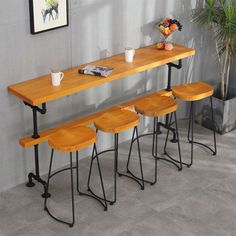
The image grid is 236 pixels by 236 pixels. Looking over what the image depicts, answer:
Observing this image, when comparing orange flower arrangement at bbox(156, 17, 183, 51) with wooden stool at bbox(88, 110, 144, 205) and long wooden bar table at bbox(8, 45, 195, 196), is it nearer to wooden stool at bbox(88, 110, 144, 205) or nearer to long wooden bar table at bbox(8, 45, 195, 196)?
long wooden bar table at bbox(8, 45, 195, 196)

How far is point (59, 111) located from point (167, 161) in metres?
1.16

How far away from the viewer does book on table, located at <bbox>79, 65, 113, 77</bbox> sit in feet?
16.8

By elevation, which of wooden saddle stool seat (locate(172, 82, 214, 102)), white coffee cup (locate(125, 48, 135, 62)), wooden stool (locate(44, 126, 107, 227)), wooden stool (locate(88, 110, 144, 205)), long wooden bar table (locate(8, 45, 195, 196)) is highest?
white coffee cup (locate(125, 48, 135, 62))

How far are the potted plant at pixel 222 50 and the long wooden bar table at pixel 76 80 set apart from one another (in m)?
0.51

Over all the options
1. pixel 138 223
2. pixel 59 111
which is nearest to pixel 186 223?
pixel 138 223

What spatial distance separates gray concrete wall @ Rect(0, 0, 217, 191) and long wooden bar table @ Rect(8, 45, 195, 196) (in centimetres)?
9

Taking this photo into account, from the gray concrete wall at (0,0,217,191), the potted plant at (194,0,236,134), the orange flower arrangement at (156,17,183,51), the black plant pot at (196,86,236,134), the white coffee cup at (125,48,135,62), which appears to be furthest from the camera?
the black plant pot at (196,86,236,134)

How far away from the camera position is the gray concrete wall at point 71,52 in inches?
193

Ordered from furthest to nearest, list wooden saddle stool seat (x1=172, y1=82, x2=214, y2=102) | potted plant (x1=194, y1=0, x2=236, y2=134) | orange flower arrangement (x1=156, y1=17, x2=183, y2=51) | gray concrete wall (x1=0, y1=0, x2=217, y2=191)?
potted plant (x1=194, y1=0, x2=236, y2=134) → orange flower arrangement (x1=156, y1=17, x2=183, y2=51) → wooden saddle stool seat (x1=172, y1=82, x2=214, y2=102) → gray concrete wall (x1=0, y1=0, x2=217, y2=191)

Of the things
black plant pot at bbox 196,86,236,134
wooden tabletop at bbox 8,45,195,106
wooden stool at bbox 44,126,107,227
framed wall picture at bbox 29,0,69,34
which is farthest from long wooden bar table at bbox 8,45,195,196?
black plant pot at bbox 196,86,236,134

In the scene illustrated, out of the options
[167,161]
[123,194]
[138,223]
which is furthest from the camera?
[167,161]

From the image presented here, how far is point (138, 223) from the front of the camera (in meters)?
4.84

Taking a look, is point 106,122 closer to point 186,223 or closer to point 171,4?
point 186,223

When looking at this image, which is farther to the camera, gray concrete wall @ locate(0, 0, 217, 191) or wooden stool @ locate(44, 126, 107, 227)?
gray concrete wall @ locate(0, 0, 217, 191)
